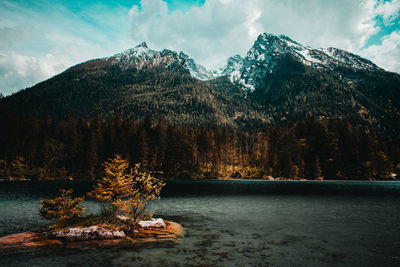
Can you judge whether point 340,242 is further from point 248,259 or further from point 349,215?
point 349,215

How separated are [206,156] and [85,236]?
100 m

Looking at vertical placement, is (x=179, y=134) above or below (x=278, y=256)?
above

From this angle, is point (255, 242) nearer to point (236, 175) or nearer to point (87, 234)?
point (87, 234)

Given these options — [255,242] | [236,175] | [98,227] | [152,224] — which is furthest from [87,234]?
[236,175]

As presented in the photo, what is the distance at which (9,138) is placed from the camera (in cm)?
9244

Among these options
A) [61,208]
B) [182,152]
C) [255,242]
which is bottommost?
[255,242]

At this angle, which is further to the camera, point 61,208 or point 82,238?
point 61,208

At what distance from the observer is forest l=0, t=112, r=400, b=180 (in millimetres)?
96562

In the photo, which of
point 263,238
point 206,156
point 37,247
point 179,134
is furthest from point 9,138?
point 263,238

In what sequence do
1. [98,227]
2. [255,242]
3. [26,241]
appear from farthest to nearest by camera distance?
[98,227] → [255,242] → [26,241]

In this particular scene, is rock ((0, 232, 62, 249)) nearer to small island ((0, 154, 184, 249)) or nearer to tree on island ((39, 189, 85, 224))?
small island ((0, 154, 184, 249))

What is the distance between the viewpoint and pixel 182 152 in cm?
11500

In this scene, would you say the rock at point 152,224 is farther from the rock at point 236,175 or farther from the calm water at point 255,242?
the rock at point 236,175

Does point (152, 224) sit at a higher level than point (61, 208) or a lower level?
lower
